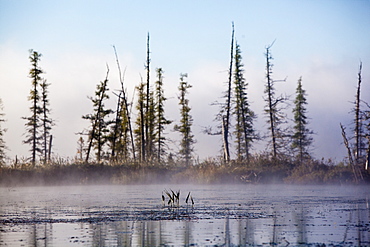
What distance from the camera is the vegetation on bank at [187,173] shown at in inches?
1411

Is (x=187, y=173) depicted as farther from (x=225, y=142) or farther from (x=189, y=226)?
(x=189, y=226)

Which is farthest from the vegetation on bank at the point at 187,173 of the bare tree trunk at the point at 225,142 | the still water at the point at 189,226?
the still water at the point at 189,226

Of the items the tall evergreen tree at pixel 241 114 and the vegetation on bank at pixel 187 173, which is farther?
the tall evergreen tree at pixel 241 114

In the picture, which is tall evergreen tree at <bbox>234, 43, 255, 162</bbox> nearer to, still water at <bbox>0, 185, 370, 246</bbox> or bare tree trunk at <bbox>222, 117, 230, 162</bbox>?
bare tree trunk at <bbox>222, 117, 230, 162</bbox>

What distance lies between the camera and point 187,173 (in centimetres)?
3953

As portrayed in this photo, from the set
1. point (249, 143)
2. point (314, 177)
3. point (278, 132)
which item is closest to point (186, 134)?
point (249, 143)

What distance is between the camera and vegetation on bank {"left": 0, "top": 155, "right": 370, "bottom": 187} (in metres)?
35.8

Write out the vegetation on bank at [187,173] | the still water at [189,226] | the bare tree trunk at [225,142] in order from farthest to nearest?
the bare tree trunk at [225,142] → the vegetation on bank at [187,173] → the still water at [189,226]

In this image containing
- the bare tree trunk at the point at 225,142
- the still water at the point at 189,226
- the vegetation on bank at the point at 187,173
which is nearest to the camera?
the still water at the point at 189,226

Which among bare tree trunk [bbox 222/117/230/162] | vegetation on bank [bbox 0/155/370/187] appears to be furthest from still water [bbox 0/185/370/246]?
bare tree trunk [bbox 222/117/230/162]

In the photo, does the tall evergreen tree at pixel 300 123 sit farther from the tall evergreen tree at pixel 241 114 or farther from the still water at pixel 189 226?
the still water at pixel 189 226

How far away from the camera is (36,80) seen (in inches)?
2475

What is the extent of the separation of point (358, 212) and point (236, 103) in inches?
1921

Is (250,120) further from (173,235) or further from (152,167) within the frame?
(173,235)
